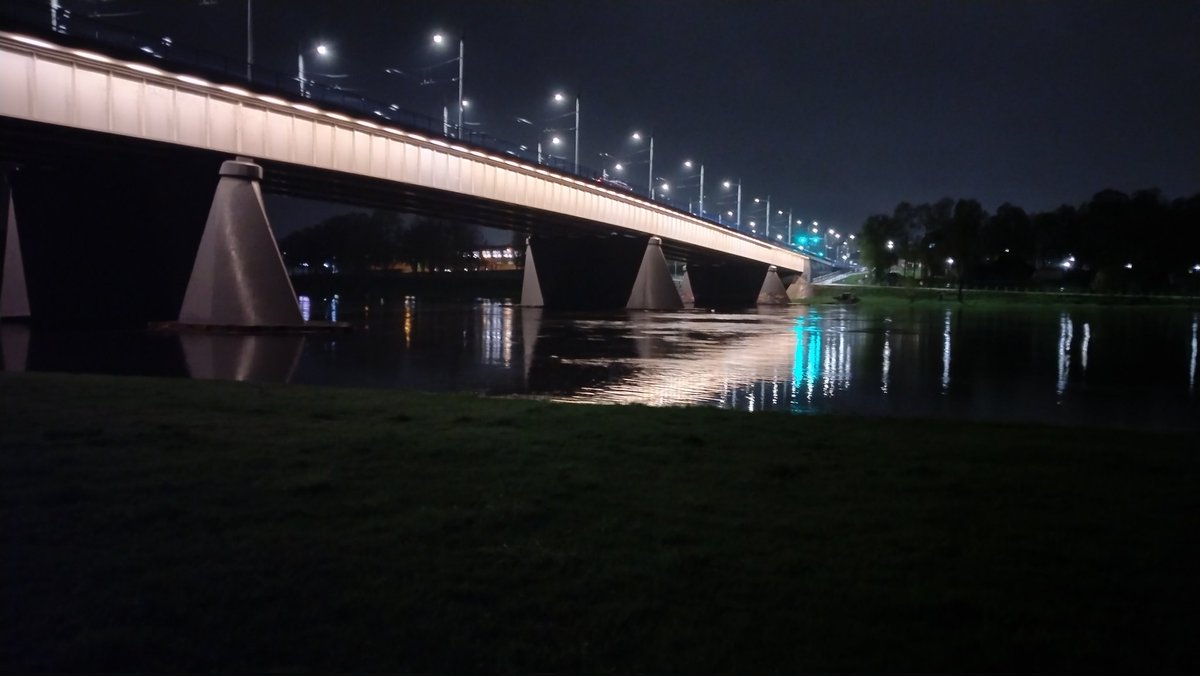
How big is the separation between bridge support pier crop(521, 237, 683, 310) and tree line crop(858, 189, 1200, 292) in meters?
49.8

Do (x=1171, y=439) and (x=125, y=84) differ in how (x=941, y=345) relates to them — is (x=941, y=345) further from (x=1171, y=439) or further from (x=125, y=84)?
(x=125, y=84)

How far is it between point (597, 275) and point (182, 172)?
44.4 meters

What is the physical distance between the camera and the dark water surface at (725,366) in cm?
1692

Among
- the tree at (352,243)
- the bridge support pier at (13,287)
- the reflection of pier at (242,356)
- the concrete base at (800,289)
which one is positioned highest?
the tree at (352,243)

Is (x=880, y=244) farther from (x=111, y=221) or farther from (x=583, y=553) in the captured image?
(x=583, y=553)

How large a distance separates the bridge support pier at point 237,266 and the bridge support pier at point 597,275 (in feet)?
135

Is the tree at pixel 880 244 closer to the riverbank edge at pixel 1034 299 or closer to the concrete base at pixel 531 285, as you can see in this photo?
the riverbank edge at pixel 1034 299

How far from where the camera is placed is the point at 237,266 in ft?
115

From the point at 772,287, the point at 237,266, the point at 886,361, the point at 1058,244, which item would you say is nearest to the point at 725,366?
the point at 886,361

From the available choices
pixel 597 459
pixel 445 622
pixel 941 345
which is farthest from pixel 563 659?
pixel 941 345

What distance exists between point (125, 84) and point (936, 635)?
1304 inches

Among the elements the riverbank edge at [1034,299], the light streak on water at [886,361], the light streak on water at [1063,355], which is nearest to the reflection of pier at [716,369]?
the light streak on water at [886,361]

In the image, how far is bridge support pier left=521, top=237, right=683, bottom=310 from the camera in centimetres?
7738

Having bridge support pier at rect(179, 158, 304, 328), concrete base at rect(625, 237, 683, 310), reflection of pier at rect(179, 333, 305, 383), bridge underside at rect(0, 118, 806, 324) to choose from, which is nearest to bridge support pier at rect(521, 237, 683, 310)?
concrete base at rect(625, 237, 683, 310)
